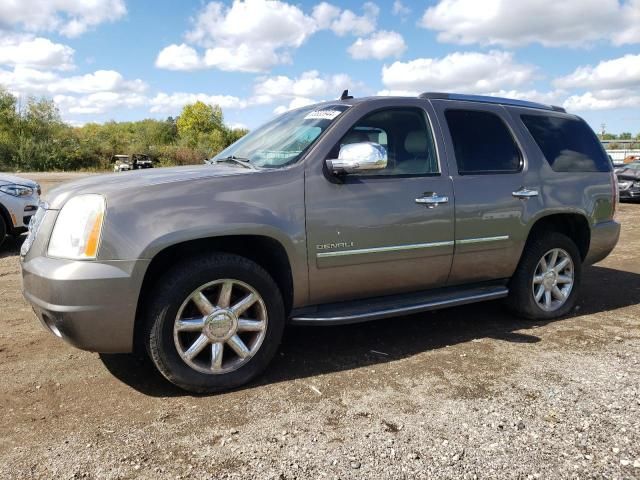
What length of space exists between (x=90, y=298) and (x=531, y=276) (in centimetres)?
352

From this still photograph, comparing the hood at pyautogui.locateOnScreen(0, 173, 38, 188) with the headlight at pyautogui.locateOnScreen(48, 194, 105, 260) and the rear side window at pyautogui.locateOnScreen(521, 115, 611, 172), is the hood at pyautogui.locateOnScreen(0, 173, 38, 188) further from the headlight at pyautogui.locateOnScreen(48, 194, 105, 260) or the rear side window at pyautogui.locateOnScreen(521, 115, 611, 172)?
the rear side window at pyautogui.locateOnScreen(521, 115, 611, 172)

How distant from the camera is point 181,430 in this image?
289cm

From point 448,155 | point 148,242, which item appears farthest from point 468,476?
point 448,155

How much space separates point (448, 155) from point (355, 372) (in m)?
1.77

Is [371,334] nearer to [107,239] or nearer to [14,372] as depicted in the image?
[107,239]

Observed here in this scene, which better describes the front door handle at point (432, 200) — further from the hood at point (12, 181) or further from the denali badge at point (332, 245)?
the hood at point (12, 181)

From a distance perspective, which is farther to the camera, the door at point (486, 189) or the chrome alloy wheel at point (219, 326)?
the door at point (486, 189)

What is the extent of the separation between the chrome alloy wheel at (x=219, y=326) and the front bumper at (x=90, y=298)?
1.03 ft

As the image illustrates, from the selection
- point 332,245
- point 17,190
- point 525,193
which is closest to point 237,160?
point 332,245

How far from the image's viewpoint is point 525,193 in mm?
4469

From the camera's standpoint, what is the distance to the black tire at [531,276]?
4.68 m

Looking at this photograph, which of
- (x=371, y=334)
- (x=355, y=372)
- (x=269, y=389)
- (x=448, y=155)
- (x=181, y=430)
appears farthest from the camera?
(x=371, y=334)

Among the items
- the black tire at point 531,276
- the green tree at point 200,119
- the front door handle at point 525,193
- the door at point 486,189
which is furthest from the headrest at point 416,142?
the green tree at point 200,119

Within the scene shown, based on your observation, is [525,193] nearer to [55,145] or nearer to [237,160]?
[237,160]
